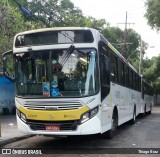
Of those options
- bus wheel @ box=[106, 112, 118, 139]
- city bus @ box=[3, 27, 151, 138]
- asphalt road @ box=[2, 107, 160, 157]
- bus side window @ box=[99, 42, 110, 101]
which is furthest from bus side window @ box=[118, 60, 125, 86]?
city bus @ box=[3, 27, 151, 138]

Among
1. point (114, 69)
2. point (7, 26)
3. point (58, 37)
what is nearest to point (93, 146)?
point (114, 69)

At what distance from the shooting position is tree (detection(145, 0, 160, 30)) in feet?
95.6

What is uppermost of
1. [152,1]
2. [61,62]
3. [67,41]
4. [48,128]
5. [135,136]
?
[152,1]

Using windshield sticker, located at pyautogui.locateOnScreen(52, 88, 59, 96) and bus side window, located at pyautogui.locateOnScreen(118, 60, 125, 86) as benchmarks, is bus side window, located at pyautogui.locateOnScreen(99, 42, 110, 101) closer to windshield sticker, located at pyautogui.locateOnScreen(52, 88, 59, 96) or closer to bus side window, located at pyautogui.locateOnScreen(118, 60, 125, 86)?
windshield sticker, located at pyautogui.locateOnScreen(52, 88, 59, 96)

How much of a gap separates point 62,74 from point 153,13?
72.1ft

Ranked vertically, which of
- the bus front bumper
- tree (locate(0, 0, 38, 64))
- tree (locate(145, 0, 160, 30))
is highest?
tree (locate(145, 0, 160, 30))

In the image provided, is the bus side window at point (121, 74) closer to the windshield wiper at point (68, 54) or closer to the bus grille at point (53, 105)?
the windshield wiper at point (68, 54)

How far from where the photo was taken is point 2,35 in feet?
63.1

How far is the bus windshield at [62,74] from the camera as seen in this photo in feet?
30.5

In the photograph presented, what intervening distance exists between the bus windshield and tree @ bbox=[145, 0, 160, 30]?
20937mm

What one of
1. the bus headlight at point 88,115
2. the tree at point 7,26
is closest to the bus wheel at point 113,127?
the bus headlight at point 88,115

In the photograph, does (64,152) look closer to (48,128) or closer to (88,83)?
(48,128)

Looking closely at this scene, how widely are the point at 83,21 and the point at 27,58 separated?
42.9 m

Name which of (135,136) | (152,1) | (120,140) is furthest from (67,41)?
(152,1)
